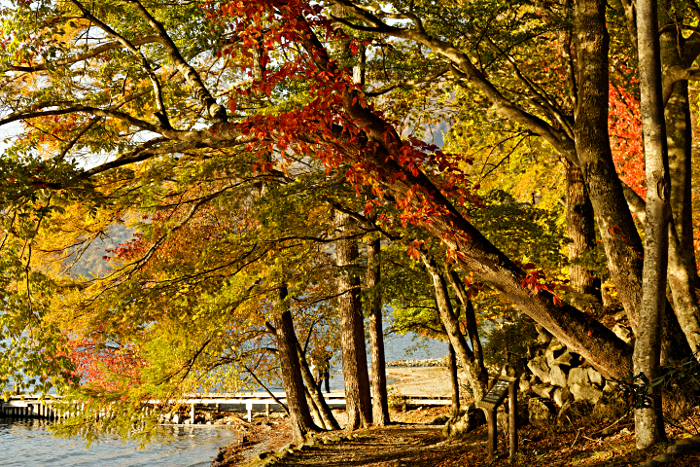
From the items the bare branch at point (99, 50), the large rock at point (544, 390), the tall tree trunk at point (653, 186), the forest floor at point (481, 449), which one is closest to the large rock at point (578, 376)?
the large rock at point (544, 390)

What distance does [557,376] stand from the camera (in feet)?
25.8

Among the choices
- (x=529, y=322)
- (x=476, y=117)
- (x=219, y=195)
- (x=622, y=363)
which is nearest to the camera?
(x=622, y=363)

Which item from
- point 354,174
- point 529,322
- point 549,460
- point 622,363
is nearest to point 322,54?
point 354,174

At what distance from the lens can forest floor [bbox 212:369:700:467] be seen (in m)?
5.17

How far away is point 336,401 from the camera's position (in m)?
27.8

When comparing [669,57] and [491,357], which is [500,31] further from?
[491,357]

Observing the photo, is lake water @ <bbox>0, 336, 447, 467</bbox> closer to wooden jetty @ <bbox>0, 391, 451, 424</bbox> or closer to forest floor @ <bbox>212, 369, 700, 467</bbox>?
wooden jetty @ <bbox>0, 391, 451, 424</bbox>

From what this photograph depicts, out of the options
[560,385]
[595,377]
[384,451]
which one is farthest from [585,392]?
[384,451]

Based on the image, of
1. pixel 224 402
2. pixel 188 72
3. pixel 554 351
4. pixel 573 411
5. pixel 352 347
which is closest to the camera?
pixel 188 72

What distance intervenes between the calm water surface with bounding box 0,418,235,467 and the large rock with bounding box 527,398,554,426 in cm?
1524

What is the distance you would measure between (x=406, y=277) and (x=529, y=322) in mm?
3750

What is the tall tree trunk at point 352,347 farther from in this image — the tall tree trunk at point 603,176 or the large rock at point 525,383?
the tall tree trunk at point 603,176

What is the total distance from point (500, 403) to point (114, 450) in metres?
22.5

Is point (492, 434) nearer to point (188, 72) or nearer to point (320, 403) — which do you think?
point (188, 72)
